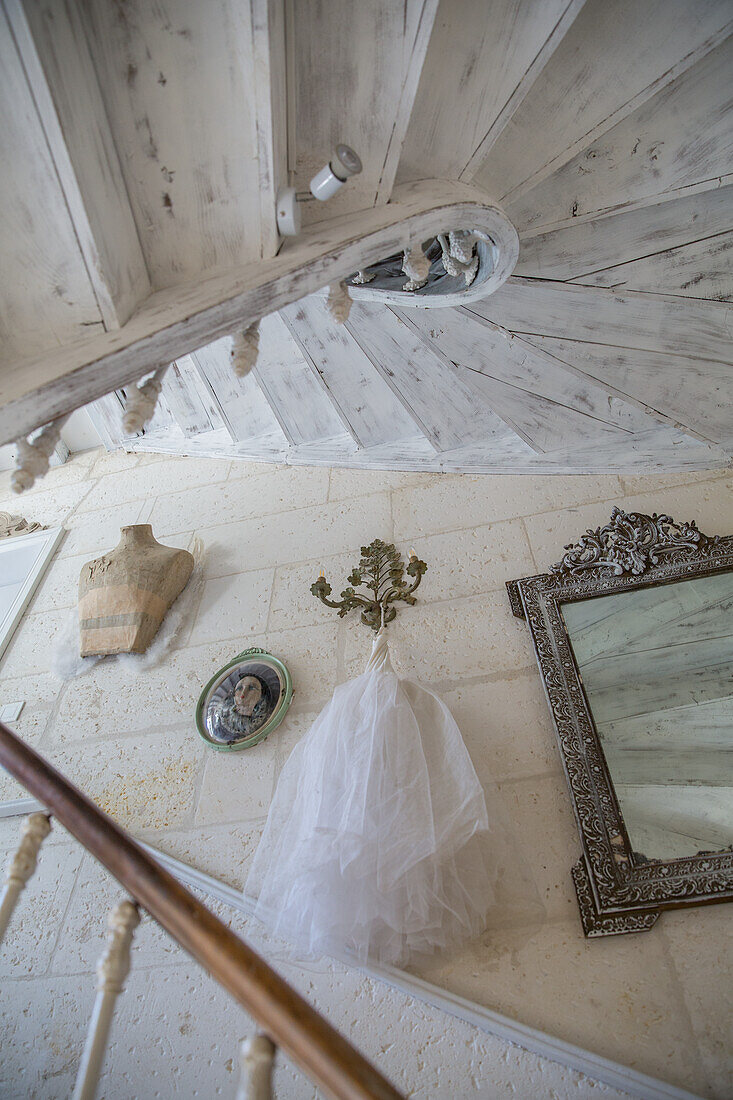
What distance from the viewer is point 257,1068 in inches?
34.6

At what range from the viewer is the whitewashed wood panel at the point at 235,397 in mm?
2879

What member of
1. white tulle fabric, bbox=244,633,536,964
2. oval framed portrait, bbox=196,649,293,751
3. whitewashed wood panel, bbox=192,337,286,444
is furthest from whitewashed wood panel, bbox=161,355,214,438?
white tulle fabric, bbox=244,633,536,964

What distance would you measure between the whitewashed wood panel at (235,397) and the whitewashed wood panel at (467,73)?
1.36 m

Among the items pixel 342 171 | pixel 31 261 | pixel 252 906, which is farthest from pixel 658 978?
pixel 31 261

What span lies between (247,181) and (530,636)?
4.92ft

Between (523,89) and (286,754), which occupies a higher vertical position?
(523,89)

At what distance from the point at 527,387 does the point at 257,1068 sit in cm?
228

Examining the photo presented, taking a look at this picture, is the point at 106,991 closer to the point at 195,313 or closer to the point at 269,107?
the point at 195,313

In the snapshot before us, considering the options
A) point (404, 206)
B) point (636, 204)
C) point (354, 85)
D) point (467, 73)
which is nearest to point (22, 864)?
point (404, 206)

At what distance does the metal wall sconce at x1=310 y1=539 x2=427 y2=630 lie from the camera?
228cm

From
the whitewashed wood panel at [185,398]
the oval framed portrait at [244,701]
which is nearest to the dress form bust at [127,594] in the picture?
the oval framed portrait at [244,701]

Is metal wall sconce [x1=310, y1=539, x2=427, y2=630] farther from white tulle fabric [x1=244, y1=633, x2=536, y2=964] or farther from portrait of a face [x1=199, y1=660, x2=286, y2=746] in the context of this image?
white tulle fabric [x1=244, y1=633, x2=536, y2=964]

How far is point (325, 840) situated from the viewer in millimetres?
1521

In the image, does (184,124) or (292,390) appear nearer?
(184,124)
